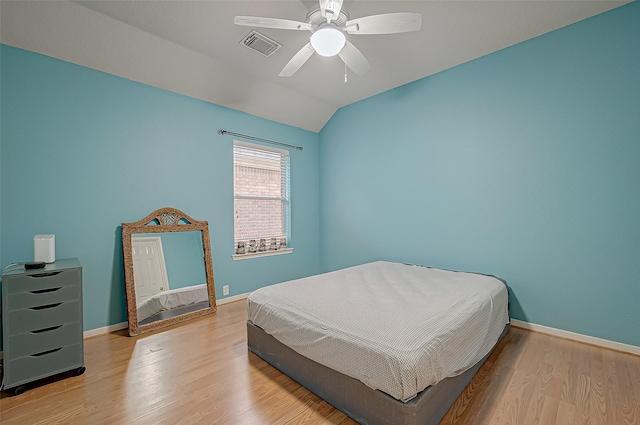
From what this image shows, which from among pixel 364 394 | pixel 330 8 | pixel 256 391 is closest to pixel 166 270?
pixel 256 391

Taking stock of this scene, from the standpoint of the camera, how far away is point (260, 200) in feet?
12.6

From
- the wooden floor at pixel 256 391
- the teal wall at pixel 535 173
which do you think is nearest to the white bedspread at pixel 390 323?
the wooden floor at pixel 256 391

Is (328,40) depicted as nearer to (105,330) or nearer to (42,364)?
(42,364)

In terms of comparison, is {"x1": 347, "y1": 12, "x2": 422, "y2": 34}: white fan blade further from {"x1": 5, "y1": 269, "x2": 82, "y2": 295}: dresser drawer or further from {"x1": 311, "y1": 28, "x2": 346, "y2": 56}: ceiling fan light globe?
{"x1": 5, "y1": 269, "x2": 82, "y2": 295}: dresser drawer

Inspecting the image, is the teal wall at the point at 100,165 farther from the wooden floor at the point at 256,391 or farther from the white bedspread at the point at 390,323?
the white bedspread at the point at 390,323

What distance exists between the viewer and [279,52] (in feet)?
8.86

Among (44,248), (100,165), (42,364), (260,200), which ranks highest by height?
(100,165)

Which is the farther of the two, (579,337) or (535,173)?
(535,173)

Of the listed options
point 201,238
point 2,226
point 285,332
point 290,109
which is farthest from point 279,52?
point 2,226

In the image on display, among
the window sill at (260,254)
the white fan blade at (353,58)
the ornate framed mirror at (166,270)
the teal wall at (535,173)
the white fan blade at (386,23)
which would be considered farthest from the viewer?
the window sill at (260,254)

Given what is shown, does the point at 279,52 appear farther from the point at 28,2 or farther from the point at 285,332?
the point at 285,332

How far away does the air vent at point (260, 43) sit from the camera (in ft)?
7.96

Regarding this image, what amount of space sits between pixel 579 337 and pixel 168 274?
156 inches

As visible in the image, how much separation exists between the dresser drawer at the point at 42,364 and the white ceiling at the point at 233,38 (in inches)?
94.3
